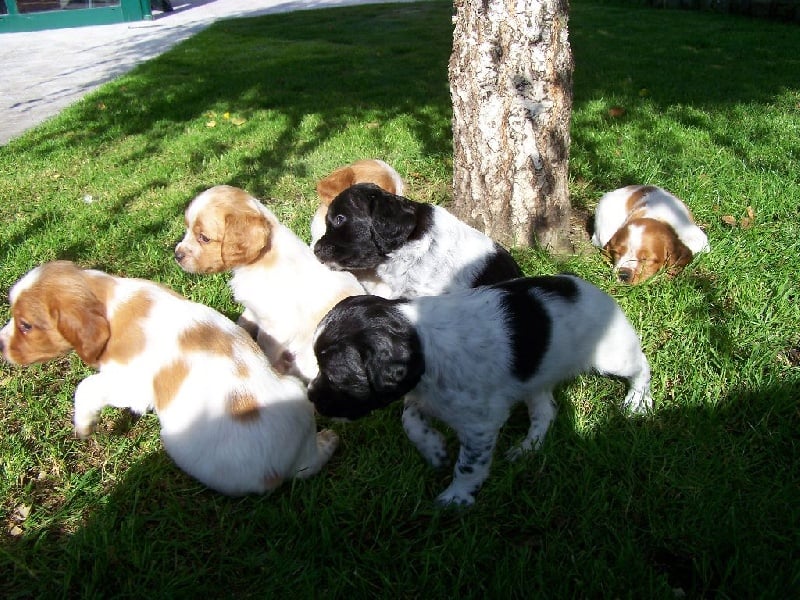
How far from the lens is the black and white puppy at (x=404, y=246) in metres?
3.68

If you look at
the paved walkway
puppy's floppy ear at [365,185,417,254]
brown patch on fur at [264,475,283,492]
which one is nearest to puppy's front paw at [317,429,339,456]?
brown patch on fur at [264,475,283,492]

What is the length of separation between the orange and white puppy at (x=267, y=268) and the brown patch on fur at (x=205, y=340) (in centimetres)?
74

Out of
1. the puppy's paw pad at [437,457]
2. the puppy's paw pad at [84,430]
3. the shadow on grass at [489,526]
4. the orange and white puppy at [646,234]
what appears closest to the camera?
the shadow on grass at [489,526]

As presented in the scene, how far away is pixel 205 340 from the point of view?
298cm

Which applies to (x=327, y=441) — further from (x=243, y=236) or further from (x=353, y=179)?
(x=353, y=179)

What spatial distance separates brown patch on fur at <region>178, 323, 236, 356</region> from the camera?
2.96 metres

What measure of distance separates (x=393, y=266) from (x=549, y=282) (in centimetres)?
108


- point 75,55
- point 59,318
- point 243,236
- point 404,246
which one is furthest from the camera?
point 75,55

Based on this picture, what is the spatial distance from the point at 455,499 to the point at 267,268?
185 cm

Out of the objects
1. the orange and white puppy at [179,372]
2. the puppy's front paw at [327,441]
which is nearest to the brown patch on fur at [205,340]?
the orange and white puppy at [179,372]

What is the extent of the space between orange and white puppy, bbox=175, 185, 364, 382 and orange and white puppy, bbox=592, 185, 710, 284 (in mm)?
2244

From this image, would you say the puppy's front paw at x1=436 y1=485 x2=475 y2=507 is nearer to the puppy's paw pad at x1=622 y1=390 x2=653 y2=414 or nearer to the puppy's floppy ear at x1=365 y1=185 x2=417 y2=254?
the puppy's paw pad at x1=622 y1=390 x2=653 y2=414

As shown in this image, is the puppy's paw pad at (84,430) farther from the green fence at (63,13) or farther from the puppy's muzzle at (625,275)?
the green fence at (63,13)

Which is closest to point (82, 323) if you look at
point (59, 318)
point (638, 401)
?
point (59, 318)
